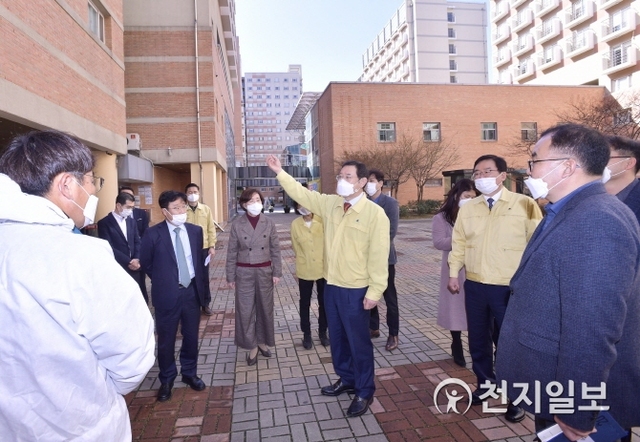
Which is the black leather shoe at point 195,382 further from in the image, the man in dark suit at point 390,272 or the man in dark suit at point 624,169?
the man in dark suit at point 624,169

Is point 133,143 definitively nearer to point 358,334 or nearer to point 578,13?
point 358,334

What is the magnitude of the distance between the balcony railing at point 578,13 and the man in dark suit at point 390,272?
49.1m

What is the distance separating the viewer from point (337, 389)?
369 centimetres

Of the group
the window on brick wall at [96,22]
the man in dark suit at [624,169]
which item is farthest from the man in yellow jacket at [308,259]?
the window on brick wall at [96,22]

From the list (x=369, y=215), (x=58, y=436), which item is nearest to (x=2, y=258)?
(x=58, y=436)

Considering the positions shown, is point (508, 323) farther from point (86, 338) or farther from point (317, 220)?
point (317, 220)

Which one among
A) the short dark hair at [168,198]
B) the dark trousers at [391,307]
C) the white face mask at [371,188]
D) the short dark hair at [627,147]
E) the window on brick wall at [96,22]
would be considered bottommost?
the dark trousers at [391,307]

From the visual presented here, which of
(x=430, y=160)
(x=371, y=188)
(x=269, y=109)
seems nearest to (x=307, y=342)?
(x=371, y=188)

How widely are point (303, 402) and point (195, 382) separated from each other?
3.54 feet

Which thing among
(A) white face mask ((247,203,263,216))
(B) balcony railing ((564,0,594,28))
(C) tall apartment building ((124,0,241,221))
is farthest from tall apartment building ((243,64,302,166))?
(A) white face mask ((247,203,263,216))

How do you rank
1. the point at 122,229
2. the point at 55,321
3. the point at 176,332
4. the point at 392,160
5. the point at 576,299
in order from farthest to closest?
the point at 392,160 → the point at 122,229 → the point at 176,332 → the point at 576,299 → the point at 55,321

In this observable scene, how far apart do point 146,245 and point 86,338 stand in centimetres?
266

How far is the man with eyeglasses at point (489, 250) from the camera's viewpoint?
10.6 ft

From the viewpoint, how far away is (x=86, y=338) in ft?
4.53
